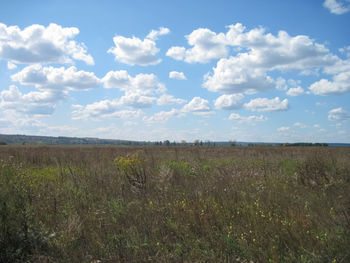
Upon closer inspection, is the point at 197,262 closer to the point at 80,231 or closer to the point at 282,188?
the point at 80,231

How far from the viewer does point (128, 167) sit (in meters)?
7.61

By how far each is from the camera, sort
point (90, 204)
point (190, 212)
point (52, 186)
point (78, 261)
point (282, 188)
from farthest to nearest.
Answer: point (52, 186), point (282, 188), point (90, 204), point (190, 212), point (78, 261)

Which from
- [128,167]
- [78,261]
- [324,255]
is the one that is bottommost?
[78,261]

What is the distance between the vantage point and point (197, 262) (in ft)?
10.2

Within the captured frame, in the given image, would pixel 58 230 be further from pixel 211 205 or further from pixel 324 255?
pixel 324 255

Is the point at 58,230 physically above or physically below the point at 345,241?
below

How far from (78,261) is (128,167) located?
438 cm

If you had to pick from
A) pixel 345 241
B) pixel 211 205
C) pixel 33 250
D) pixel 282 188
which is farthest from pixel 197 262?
pixel 282 188

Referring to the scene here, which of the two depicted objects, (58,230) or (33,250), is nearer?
(33,250)

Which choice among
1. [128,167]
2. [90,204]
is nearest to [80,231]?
[90,204]

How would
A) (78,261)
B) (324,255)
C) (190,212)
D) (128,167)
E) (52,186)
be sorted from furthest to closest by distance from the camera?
(128,167) → (52,186) → (190,212) → (78,261) → (324,255)

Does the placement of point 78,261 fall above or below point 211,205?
below

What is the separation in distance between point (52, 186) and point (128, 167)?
2.24m

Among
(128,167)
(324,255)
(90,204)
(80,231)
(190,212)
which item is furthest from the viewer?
(128,167)
